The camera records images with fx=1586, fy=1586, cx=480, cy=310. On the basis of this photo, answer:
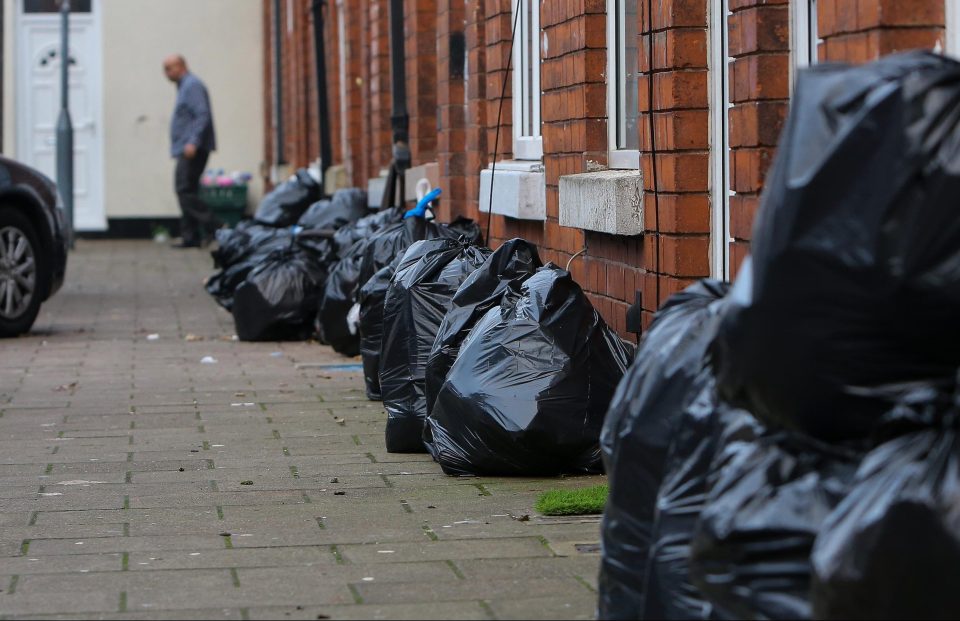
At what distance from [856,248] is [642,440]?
99 cm

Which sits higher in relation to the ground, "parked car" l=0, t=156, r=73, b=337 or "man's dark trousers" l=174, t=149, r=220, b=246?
"man's dark trousers" l=174, t=149, r=220, b=246

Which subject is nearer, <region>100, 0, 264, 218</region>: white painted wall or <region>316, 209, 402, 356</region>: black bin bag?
<region>316, 209, 402, 356</region>: black bin bag

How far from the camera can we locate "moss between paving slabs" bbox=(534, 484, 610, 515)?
4910mm

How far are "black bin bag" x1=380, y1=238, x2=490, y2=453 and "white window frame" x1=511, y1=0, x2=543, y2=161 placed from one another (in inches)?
58.2

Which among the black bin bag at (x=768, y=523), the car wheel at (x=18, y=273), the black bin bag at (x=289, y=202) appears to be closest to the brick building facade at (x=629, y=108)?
the black bin bag at (x=768, y=523)

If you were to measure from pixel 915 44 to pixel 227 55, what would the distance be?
65.2 feet

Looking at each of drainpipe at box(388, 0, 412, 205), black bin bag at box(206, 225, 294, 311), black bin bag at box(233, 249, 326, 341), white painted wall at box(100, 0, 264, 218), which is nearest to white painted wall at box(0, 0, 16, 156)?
white painted wall at box(100, 0, 264, 218)

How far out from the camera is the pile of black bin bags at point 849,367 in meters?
2.46

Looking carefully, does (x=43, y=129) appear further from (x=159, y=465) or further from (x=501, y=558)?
(x=501, y=558)

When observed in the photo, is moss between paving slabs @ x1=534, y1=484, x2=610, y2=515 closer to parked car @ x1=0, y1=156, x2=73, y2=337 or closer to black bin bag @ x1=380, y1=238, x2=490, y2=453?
black bin bag @ x1=380, y1=238, x2=490, y2=453

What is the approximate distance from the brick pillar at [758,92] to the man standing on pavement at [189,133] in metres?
14.3

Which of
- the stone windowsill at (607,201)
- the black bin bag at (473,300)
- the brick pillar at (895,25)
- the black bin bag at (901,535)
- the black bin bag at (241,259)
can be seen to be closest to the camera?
the black bin bag at (901,535)

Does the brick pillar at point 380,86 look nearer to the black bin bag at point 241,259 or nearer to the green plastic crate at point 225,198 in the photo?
the black bin bag at point 241,259

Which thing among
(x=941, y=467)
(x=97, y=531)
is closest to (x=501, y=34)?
(x=97, y=531)
